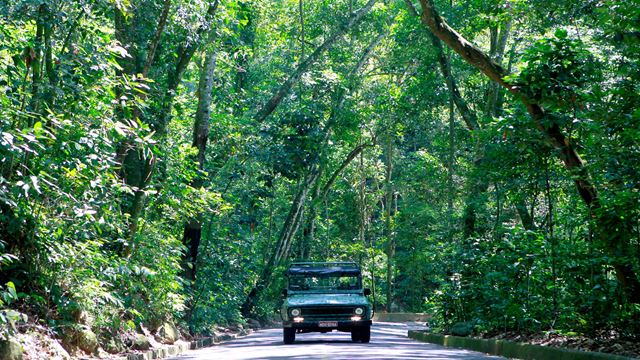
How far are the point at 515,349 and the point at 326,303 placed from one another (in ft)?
21.0

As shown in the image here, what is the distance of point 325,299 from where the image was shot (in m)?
22.1

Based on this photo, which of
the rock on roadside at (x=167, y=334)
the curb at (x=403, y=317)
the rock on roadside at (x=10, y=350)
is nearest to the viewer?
the rock on roadside at (x=10, y=350)

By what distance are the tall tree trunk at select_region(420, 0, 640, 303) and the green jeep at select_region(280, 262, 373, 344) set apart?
7359 mm

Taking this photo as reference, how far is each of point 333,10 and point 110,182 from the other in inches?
1026

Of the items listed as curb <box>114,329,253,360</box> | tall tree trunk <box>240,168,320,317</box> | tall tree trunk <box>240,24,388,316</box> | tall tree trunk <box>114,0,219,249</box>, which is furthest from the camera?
tall tree trunk <box>240,168,320,317</box>

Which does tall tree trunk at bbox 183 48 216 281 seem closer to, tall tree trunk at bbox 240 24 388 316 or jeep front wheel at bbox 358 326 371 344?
jeep front wheel at bbox 358 326 371 344

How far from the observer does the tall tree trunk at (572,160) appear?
43.0ft

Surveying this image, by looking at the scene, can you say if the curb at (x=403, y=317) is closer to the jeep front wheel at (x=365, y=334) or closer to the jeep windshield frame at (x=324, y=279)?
the jeep windshield frame at (x=324, y=279)

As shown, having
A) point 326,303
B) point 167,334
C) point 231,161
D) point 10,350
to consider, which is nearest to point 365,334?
point 326,303

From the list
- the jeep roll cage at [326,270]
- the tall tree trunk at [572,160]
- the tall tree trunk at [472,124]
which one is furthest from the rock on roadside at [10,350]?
the tall tree trunk at [472,124]

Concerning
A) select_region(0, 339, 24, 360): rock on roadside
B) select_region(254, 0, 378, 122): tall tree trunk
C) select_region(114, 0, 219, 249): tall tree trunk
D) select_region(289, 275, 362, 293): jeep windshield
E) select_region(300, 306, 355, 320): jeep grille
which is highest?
select_region(254, 0, 378, 122): tall tree trunk

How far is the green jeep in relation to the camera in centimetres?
2158

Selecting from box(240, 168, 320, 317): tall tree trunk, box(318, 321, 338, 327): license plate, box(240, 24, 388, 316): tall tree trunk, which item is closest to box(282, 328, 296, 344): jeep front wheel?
box(318, 321, 338, 327): license plate

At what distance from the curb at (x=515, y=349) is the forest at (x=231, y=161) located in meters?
0.58
